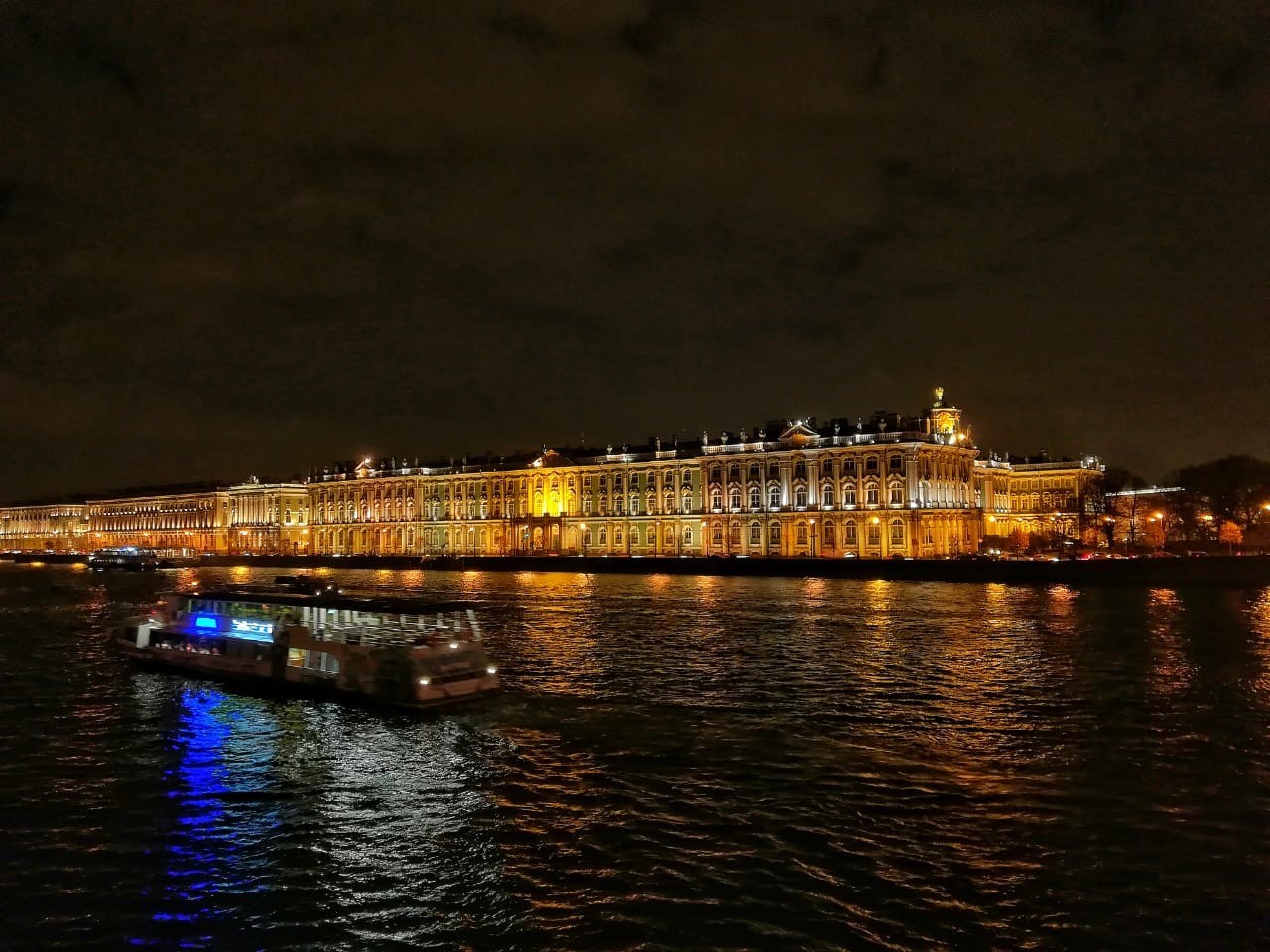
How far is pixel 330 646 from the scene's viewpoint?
A: 24.1 metres

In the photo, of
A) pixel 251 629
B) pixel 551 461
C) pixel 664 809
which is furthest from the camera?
pixel 551 461

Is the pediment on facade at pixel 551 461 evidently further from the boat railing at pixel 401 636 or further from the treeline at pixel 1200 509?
the boat railing at pixel 401 636

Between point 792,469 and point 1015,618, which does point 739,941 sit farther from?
point 792,469

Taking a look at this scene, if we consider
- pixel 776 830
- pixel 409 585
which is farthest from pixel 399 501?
pixel 776 830

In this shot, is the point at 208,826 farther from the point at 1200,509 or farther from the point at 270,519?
the point at 270,519

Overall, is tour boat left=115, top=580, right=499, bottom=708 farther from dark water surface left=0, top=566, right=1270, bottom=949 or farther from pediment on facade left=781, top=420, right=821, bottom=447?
pediment on facade left=781, top=420, right=821, bottom=447

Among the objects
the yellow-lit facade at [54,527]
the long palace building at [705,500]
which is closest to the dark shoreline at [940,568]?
the long palace building at [705,500]

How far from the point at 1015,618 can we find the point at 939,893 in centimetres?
3158

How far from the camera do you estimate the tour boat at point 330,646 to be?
73.4 ft

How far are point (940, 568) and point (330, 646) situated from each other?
54465 mm

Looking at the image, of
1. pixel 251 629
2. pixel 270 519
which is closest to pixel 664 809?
pixel 251 629

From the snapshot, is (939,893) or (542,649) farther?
(542,649)

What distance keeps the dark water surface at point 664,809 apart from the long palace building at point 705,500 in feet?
216

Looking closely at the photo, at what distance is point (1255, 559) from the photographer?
2408 inches
